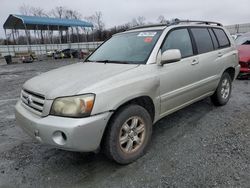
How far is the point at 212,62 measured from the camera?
14.5 feet

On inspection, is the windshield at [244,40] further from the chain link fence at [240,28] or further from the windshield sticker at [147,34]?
the chain link fence at [240,28]

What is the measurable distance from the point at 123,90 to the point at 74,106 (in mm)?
609

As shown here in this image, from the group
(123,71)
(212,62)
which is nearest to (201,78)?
(212,62)

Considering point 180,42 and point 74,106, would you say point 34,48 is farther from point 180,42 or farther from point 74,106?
point 74,106

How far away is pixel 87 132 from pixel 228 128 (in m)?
2.64

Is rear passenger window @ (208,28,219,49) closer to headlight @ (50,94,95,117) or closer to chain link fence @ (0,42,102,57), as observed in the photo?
headlight @ (50,94,95,117)

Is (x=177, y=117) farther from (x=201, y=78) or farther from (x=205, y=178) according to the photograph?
(x=205, y=178)

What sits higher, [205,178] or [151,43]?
[151,43]

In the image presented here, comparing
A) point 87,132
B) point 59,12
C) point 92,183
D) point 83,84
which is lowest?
point 92,183

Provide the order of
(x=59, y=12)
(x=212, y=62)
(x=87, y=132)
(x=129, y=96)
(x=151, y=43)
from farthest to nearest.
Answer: (x=59, y=12), (x=212, y=62), (x=151, y=43), (x=129, y=96), (x=87, y=132)

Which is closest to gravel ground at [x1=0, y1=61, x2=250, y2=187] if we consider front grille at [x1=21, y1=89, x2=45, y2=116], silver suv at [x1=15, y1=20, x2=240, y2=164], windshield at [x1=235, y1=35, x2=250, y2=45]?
silver suv at [x1=15, y1=20, x2=240, y2=164]

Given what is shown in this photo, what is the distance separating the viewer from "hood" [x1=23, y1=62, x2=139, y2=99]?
2.66m

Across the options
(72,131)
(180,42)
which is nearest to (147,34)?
(180,42)

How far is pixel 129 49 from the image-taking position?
371cm
